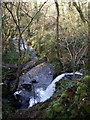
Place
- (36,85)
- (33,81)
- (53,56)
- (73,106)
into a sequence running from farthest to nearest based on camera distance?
(53,56) → (33,81) → (36,85) → (73,106)

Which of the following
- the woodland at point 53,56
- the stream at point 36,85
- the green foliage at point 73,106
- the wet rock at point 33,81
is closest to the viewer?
the green foliage at point 73,106

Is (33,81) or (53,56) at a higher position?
(53,56)

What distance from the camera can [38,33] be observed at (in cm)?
1234

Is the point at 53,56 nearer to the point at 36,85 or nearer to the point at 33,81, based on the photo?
the point at 33,81

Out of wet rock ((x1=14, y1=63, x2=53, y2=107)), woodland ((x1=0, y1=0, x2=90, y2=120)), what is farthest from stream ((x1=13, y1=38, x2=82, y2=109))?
woodland ((x1=0, y1=0, x2=90, y2=120))

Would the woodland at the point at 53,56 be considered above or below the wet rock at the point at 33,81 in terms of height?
above

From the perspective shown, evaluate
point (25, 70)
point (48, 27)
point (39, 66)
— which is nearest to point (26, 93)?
point (25, 70)

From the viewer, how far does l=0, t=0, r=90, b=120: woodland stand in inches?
124

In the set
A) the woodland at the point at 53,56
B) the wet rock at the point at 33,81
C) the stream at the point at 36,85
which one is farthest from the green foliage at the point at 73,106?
the wet rock at the point at 33,81

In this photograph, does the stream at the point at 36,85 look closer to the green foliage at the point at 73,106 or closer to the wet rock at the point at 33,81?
the wet rock at the point at 33,81

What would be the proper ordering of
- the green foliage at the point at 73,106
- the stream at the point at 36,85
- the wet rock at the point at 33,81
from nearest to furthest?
the green foliage at the point at 73,106
the stream at the point at 36,85
the wet rock at the point at 33,81

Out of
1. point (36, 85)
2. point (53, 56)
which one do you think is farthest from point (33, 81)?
point (53, 56)

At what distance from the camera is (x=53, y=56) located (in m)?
10.8

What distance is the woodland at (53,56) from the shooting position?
315 centimetres
